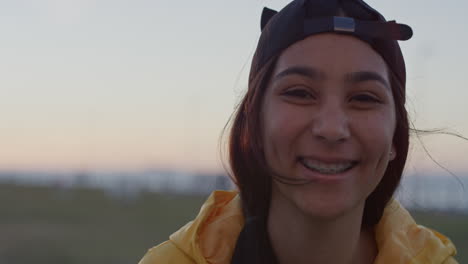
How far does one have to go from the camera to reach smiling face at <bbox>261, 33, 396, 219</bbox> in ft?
7.32

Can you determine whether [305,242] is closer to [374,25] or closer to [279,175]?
[279,175]

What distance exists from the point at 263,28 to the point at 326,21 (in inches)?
14.4

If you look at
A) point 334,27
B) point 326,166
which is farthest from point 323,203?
point 334,27

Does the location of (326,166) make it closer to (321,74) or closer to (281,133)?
(281,133)

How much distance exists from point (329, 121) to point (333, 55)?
0.85 feet

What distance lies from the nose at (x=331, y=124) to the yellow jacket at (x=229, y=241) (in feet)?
2.20

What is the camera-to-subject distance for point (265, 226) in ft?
8.75

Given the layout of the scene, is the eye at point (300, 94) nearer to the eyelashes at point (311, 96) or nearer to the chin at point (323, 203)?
the eyelashes at point (311, 96)

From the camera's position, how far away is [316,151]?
223 centimetres

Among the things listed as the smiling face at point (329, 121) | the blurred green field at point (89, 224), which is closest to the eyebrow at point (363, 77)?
the smiling face at point (329, 121)

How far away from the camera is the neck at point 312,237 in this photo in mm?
2479

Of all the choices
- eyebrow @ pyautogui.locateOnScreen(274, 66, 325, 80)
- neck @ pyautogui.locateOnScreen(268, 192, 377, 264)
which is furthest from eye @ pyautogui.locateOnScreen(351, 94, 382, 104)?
neck @ pyautogui.locateOnScreen(268, 192, 377, 264)

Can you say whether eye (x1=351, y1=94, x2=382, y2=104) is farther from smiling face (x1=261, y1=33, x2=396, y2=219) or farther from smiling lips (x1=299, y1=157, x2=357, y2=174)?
smiling lips (x1=299, y1=157, x2=357, y2=174)

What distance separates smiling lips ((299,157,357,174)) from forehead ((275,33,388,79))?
0.32 metres
